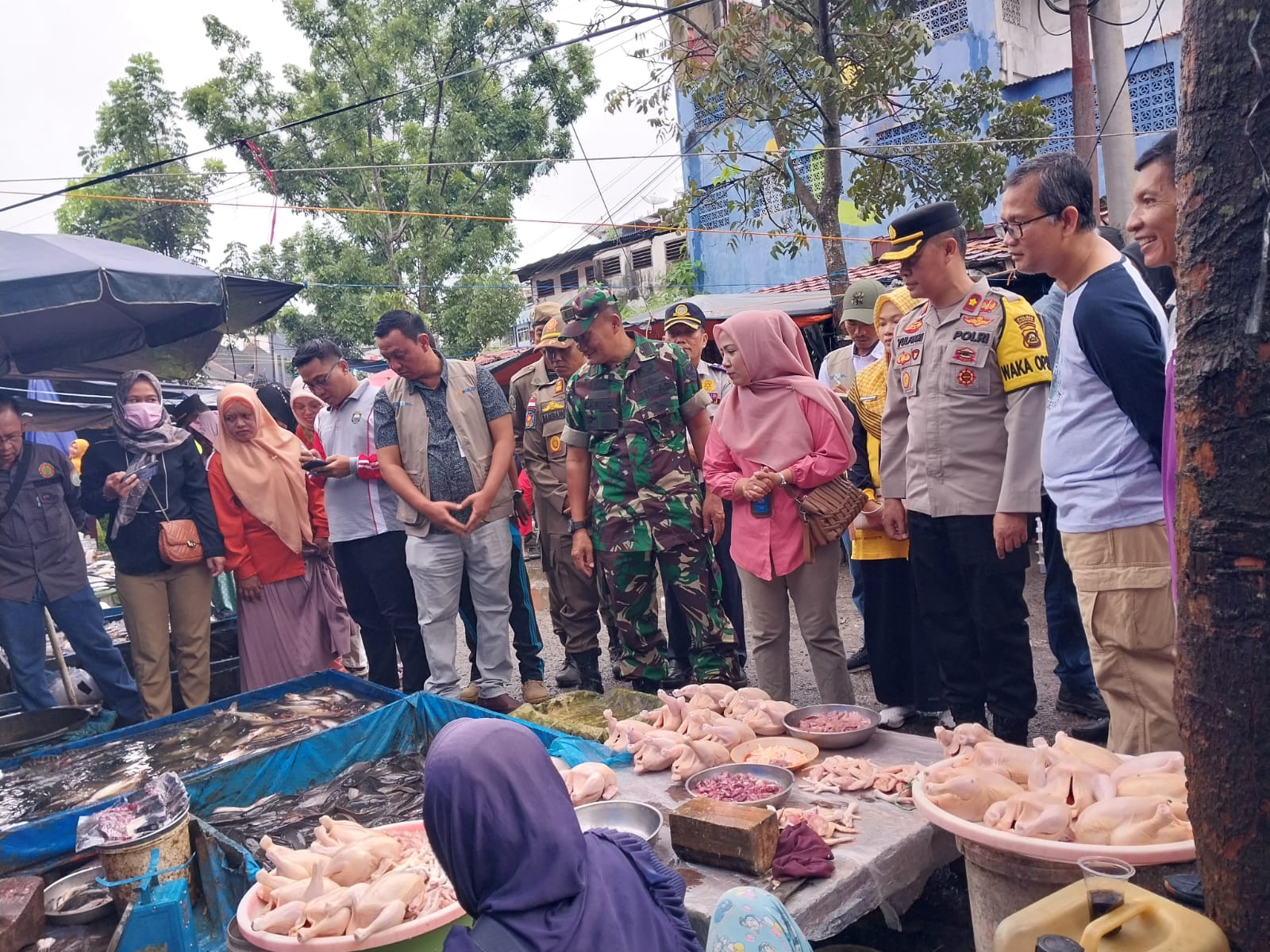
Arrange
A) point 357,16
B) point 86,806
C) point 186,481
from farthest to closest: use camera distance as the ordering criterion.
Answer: point 357,16 → point 186,481 → point 86,806

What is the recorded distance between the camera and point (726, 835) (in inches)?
105

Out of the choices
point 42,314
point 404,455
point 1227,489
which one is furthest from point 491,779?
point 42,314

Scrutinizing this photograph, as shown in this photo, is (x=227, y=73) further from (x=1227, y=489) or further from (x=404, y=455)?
(x=1227, y=489)

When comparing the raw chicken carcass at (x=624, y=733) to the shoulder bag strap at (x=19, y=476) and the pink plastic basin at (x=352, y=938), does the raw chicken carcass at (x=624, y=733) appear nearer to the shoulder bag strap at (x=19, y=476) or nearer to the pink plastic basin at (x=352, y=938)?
the pink plastic basin at (x=352, y=938)

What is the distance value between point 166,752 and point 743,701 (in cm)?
298

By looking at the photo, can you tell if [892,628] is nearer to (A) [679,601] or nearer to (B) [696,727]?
(A) [679,601]

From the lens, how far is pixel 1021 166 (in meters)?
3.16

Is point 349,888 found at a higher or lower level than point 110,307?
lower

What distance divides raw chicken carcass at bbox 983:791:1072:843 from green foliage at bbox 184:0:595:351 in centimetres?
1814

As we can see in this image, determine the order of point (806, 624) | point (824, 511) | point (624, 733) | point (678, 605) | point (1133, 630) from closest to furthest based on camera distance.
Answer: point (1133, 630)
point (624, 733)
point (824, 511)
point (806, 624)
point (678, 605)

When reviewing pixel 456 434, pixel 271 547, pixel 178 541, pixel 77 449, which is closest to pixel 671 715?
pixel 456 434

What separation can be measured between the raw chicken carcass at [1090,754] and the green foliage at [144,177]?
69.0 feet

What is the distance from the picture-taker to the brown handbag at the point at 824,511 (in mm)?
4211

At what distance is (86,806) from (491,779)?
278 centimetres
